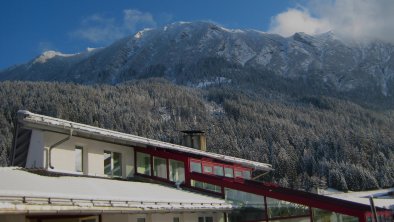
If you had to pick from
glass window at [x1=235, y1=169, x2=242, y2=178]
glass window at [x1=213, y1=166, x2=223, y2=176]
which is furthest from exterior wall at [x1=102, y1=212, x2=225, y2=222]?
glass window at [x1=235, y1=169, x2=242, y2=178]

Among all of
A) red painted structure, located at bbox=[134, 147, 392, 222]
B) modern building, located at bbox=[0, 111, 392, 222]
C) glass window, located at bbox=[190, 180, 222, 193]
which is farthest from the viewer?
glass window, located at bbox=[190, 180, 222, 193]

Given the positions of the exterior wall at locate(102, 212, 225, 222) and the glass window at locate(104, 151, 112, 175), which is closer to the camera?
the exterior wall at locate(102, 212, 225, 222)

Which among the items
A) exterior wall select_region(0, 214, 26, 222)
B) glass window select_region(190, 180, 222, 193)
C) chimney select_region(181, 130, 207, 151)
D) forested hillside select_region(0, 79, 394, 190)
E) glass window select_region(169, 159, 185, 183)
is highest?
forested hillside select_region(0, 79, 394, 190)

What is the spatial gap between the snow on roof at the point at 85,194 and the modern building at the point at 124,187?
0.02m

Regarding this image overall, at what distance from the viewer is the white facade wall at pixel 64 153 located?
17688 mm

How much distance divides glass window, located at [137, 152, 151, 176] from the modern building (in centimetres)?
5

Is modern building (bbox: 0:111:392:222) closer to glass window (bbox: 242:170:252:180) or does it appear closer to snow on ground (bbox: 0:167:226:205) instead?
snow on ground (bbox: 0:167:226:205)

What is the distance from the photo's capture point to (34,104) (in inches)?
5438

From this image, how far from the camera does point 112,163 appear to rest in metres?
21.0

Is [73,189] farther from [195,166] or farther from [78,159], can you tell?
[195,166]

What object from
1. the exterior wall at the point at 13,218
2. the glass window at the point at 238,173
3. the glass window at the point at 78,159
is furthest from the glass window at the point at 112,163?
the exterior wall at the point at 13,218

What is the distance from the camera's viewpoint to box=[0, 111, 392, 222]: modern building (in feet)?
40.5

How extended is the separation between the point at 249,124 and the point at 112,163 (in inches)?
5135

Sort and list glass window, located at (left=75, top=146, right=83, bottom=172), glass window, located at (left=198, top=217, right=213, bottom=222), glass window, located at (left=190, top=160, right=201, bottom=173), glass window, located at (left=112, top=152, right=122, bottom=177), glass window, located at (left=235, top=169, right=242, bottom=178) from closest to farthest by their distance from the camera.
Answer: glass window, located at (left=75, top=146, right=83, bottom=172) → glass window, located at (left=198, top=217, right=213, bottom=222) → glass window, located at (left=112, top=152, right=122, bottom=177) → glass window, located at (left=190, top=160, right=201, bottom=173) → glass window, located at (left=235, top=169, right=242, bottom=178)
